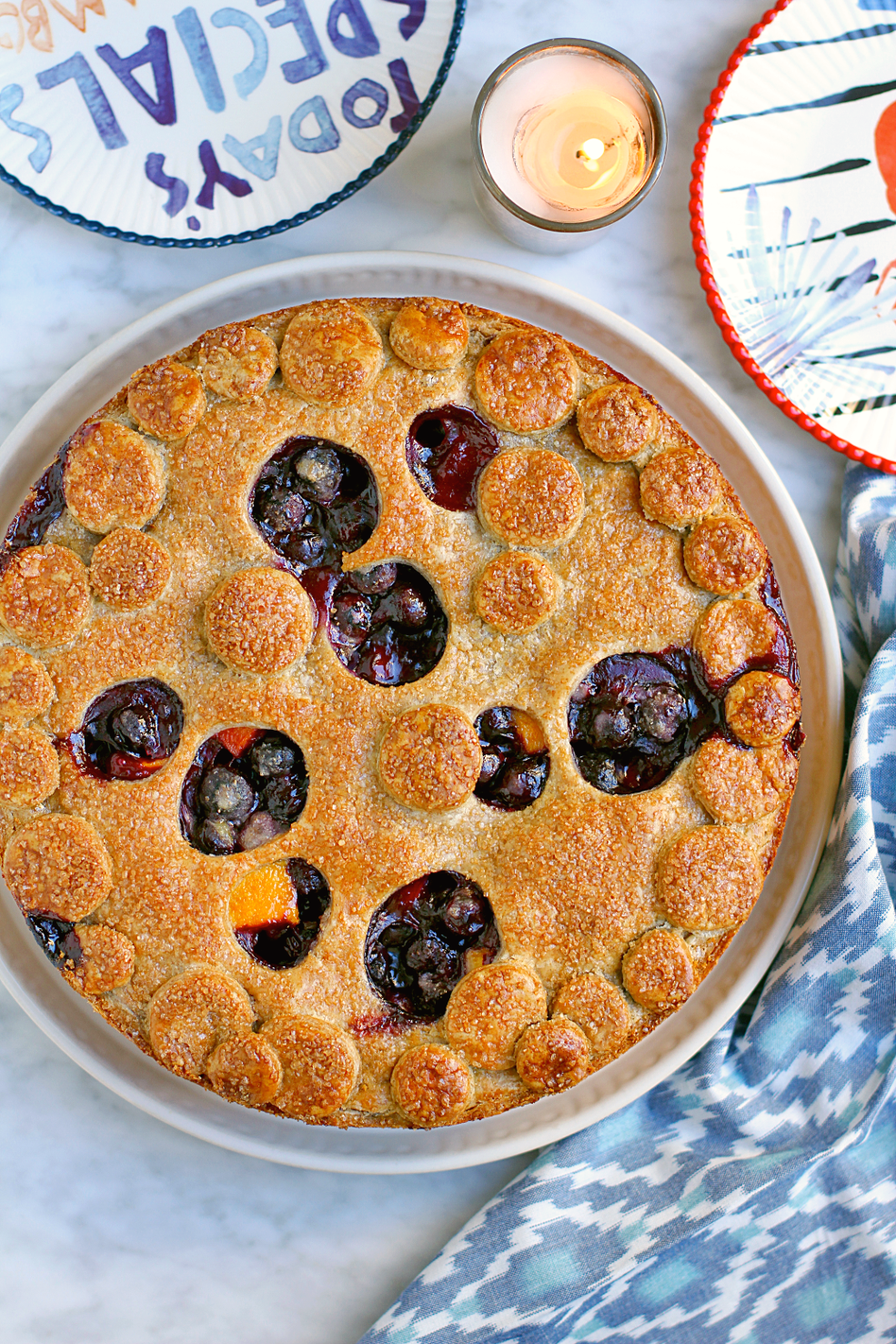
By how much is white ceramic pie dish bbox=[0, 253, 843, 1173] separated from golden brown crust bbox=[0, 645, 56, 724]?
Result: 57 centimetres

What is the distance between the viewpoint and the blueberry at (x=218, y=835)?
2.21 meters

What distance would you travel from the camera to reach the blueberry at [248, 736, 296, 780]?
223cm

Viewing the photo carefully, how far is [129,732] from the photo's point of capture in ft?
7.22

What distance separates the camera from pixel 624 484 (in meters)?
2.30

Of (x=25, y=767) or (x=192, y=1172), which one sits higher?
(x=25, y=767)

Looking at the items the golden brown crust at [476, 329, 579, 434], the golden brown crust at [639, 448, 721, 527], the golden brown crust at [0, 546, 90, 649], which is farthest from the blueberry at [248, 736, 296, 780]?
the golden brown crust at [639, 448, 721, 527]

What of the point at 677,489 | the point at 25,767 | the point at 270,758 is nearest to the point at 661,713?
the point at 677,489

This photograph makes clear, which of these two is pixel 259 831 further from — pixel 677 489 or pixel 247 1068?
pixel 677 489

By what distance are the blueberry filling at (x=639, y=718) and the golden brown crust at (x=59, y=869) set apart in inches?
42.9

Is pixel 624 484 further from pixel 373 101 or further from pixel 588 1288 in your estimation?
pixel 588 1288

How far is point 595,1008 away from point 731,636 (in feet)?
2.89

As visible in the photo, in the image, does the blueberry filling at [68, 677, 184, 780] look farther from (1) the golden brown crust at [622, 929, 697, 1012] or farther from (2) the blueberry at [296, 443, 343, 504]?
(1) the golden brown crust at [622, 929, 697, 1012]

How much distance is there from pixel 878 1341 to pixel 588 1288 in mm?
722

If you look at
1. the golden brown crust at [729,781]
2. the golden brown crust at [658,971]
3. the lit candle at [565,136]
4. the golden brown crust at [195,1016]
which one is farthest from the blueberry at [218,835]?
the lit candle at [565,136]
